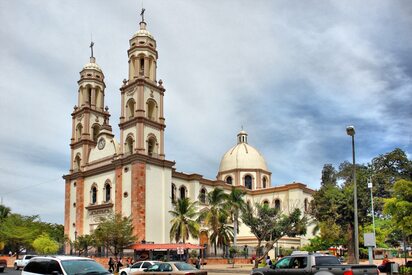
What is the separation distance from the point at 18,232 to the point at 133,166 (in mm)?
22104

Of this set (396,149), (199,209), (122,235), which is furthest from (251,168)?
(122,235)

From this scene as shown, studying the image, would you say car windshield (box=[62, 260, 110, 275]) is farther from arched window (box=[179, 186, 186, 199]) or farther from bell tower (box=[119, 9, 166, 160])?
arched window (box=[179, 186, 186, 199])

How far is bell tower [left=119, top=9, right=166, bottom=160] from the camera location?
4909 centimetres

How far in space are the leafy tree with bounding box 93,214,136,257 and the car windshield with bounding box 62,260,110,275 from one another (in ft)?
97.8

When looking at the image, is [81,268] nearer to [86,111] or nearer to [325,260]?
[325,260]

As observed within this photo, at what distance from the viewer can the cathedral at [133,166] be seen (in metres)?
47.1

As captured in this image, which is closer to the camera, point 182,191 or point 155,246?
point 155,246

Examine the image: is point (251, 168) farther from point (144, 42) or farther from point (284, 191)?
point (144, 42)

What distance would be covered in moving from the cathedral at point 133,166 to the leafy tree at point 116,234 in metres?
1.82

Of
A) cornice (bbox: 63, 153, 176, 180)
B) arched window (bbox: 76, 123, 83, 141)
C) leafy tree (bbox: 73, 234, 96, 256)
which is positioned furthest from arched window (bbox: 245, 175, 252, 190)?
leafy tree (bbox: 73, 234, 96, 256)

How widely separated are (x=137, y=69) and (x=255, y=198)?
2788 centimetres

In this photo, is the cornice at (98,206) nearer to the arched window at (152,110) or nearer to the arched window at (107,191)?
the arched window at (107,191)

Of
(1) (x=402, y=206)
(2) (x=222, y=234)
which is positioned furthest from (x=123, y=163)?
(1) (x=402, y=206)

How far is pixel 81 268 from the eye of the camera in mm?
12352
